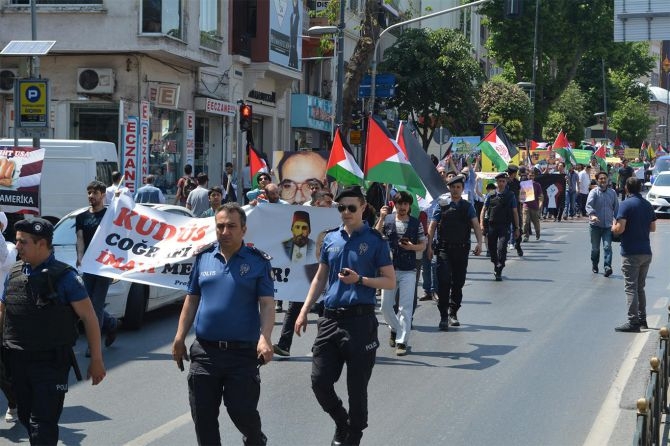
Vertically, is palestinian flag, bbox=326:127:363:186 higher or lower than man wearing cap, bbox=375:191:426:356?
higher

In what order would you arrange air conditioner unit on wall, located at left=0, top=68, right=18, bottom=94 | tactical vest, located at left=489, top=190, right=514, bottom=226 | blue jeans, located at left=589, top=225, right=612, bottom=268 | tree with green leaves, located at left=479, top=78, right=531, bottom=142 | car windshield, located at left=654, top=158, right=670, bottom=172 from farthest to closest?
tree with green leaves, located at left=479, top=78, right=531, bottom=142, car windshield, located at left=654, top=158, right=670, bottom=172, air conditioner unit on wall, located at left=0, top=68, right=18, bottom=94, blue jeans, located at left=589, top=225, right=612, bottom=268, tactical vest, located at left=489, top=190, right=514, bottom=226

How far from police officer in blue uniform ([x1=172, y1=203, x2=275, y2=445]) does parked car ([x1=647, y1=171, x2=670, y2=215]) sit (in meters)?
33.5

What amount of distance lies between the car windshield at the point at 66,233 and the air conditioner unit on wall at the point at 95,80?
13917 millimetres

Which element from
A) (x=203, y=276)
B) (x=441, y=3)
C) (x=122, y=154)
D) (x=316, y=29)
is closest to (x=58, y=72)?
(x=122, y=154)

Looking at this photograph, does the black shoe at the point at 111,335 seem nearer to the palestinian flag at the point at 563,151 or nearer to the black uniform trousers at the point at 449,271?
the black uniform trousers at the point at 449,271

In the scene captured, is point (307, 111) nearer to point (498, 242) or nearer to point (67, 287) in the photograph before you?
point (498, 242)

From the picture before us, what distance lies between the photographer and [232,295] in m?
6.30

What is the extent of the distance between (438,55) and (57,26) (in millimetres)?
19448

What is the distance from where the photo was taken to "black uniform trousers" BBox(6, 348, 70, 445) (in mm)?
6195

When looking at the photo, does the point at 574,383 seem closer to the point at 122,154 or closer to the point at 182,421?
the point at 182,421

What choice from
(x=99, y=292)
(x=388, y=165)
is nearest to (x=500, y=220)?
(x=388, y=165)

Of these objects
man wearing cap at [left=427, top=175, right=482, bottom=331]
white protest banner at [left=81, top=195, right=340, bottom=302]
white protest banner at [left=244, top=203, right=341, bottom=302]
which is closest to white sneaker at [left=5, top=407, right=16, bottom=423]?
white protest banner at [left=81, top=195, right=340, bottom=302]

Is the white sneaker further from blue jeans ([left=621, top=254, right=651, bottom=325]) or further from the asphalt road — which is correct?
blue jeans ([left=621, top=254, right=651, bottom=325])

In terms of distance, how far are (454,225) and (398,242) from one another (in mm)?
1753
